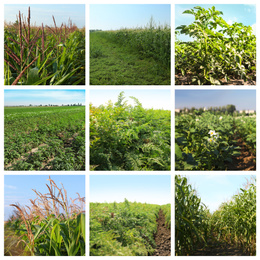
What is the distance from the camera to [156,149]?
227 centimetres

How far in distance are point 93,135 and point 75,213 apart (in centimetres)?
67

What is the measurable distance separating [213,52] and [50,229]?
207 centimetres

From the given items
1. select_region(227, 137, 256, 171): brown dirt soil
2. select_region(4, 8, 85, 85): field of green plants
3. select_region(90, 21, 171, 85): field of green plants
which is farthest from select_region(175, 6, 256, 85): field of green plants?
select_region(4, 8, 85, 85): field of green plants

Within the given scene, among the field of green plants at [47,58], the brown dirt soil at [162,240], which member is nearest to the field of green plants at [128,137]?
the field of green plants at [47,58]

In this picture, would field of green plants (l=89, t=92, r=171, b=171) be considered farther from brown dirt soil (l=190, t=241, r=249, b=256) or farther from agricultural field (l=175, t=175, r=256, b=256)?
brown dirt soil (l=190, t=241, r=249, b=256)

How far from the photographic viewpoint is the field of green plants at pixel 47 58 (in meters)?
2.35

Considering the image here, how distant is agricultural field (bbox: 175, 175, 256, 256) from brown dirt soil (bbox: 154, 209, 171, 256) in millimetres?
75

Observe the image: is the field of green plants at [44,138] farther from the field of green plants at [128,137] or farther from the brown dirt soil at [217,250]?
the brown dirt soil at [217,250]

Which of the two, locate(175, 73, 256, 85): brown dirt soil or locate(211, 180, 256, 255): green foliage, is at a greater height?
locate(175, 73, 256, 85): brown dirt soil

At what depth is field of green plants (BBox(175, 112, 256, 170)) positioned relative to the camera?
7.57 ft

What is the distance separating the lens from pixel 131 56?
9.30ft

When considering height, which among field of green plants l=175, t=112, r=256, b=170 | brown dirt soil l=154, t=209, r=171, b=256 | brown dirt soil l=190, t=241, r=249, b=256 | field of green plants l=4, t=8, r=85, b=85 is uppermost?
field of green plants l=4, t=8, r=85, b=85

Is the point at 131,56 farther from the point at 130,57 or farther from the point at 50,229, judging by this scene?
the point at 50,229

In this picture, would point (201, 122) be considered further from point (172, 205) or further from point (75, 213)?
Answer: point (75, 213)
